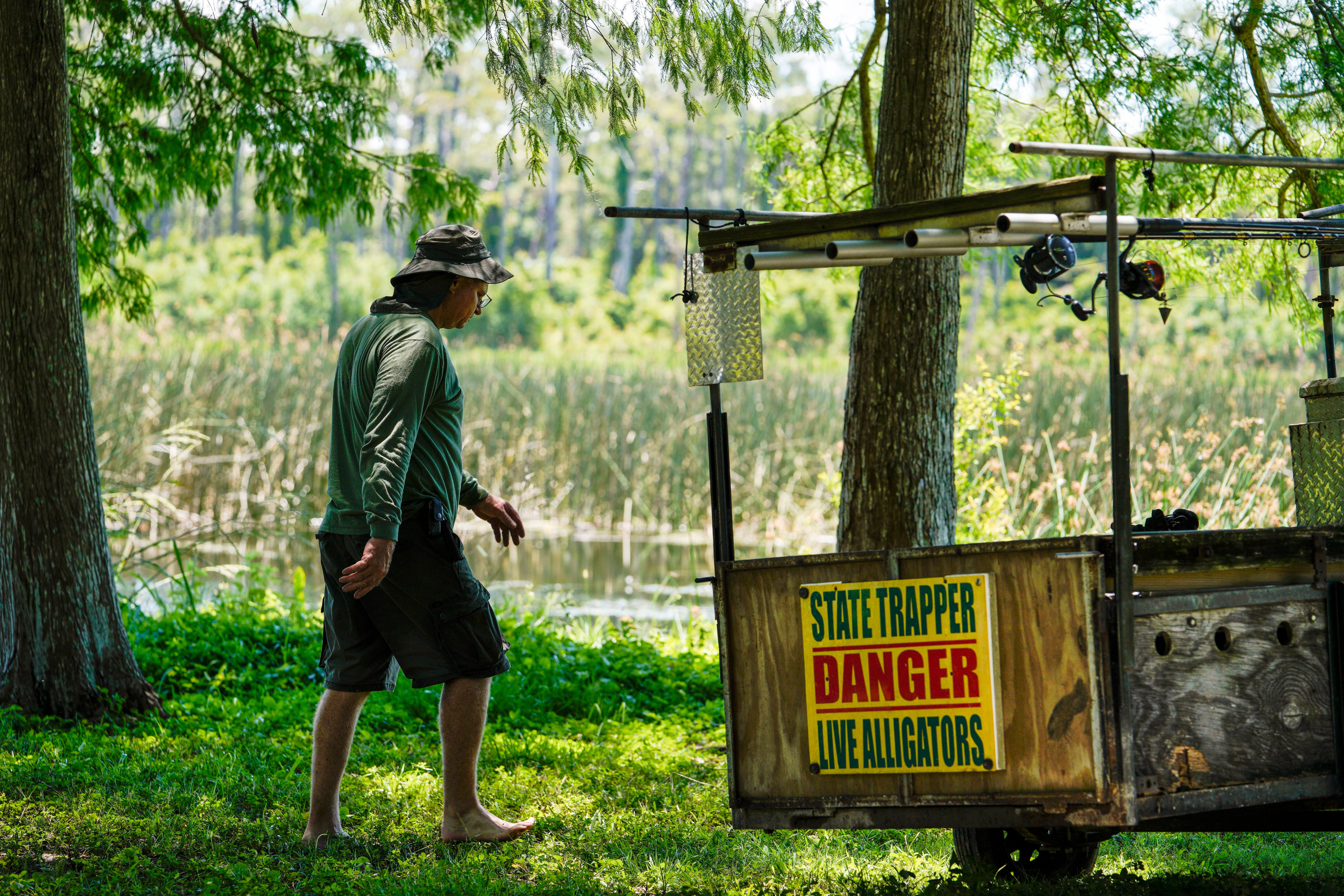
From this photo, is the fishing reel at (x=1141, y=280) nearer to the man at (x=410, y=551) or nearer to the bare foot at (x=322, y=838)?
the man at (x=410, y=551)

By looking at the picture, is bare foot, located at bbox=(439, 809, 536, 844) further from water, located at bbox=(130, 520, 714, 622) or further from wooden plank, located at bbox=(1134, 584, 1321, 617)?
water, located at bbox=(130, 520, 714, 622)

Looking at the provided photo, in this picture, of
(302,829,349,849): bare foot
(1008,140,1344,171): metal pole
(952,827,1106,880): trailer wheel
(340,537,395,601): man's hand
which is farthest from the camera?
(302,829,349,849): bare foot

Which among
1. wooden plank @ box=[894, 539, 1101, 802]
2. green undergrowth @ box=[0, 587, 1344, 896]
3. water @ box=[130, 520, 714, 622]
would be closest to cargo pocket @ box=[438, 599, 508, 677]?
green undergrowth @ box=[0, 587, 1344, 896]

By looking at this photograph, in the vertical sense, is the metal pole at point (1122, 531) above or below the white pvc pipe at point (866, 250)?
below

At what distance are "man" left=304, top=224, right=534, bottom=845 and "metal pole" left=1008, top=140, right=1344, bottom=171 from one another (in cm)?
183

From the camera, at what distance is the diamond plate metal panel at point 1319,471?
3.98 m

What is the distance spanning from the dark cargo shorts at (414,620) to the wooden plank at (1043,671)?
144 cm

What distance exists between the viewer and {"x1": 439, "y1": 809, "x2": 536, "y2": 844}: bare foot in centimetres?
403

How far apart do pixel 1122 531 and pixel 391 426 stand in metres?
2.00

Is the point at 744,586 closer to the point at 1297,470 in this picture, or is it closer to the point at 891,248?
the point at 891,248

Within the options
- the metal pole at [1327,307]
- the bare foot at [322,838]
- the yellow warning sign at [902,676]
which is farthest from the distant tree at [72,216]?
the yellow warning sign at [902,676]

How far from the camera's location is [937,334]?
558 cm

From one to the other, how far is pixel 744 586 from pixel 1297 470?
195cm

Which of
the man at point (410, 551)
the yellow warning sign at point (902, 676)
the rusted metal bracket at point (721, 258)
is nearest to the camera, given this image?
the yellow warning sign at point (902, 676)
